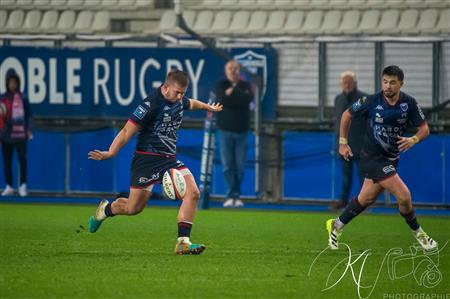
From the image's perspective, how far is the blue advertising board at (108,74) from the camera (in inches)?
940

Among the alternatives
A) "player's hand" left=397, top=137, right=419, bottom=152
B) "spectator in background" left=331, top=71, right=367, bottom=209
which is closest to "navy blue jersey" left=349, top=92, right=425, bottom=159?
"player's hand" left=397, top=137, right=419, bottom=152

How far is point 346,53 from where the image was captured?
2336cm

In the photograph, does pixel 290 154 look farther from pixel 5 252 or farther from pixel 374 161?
pixel 5 252

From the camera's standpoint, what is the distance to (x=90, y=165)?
24.4 meters

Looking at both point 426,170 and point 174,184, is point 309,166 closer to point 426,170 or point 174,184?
point 426,170

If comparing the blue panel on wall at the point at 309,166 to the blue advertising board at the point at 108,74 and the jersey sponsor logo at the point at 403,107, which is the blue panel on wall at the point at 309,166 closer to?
the blue advertising board at the point at 108,74

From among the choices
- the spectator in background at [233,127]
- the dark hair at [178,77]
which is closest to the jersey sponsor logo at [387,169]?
the dark hair at [178,77]

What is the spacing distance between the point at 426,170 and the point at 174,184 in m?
9.31

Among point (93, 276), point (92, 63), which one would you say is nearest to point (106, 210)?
point (93, 276)

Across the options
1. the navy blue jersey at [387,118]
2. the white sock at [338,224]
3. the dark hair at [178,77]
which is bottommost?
the white sock at [338,224]

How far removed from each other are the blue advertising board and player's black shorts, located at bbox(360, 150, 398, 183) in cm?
902

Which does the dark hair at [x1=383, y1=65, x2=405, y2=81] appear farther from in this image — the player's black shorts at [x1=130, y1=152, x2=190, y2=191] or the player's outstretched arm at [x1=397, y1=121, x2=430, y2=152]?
the player's black shorts at [x1=130, y1=152, x2=190, y2=191]

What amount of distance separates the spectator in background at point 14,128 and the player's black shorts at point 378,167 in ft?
33.6

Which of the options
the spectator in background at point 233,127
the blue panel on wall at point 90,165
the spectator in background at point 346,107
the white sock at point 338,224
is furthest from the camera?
the blue panel on wall at point 90,165
